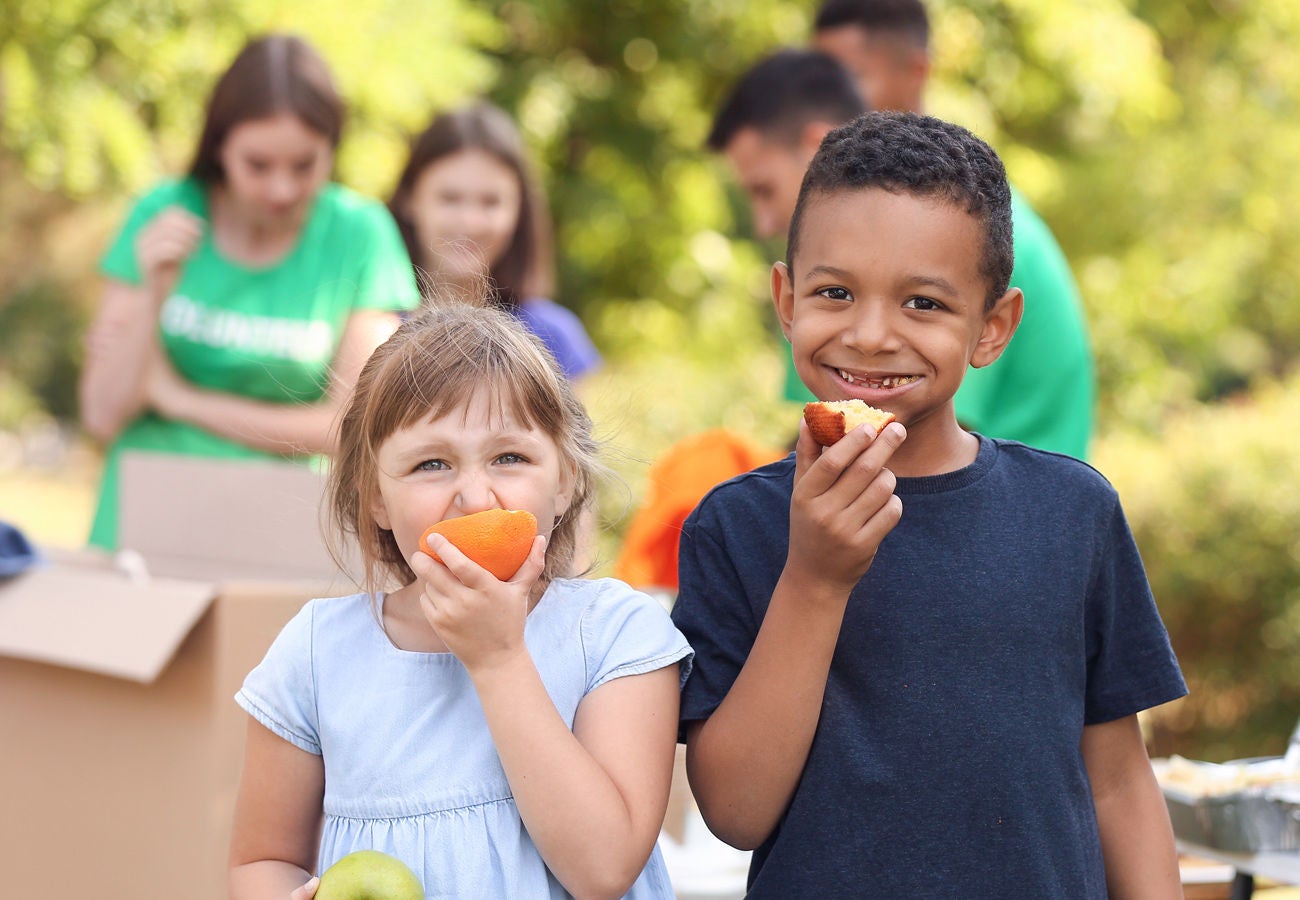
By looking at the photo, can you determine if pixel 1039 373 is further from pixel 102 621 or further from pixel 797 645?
pixel 102 621

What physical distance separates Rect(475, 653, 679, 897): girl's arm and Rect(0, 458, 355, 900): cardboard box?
30.5 inches

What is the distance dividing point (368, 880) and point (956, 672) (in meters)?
0.72

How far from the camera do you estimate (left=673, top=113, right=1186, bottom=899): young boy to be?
1642 mm

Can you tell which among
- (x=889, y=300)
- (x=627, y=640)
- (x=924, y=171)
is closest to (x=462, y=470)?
(x=627, y=640)

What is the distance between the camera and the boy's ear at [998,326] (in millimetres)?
1760

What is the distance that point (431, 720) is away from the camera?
1709mm

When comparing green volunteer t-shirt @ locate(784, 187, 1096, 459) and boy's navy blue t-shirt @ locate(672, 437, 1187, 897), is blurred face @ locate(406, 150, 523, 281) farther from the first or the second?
boy's navy blue t-shirt @ locate(672, 437, 1187, 897)

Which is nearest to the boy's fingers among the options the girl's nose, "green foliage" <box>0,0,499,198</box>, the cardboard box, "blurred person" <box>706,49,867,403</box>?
the girl's nose

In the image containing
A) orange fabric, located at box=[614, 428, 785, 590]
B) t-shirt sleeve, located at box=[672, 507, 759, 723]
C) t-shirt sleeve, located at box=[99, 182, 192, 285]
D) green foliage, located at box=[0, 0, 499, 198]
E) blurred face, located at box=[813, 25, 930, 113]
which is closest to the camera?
t-shirt sleeve, located at box=[672, 507, 759, 723]

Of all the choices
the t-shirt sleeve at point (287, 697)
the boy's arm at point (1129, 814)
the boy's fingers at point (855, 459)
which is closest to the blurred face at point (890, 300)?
the boy's fingers at point (855, 459)

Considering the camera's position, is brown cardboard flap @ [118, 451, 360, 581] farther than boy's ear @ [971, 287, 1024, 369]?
Yes

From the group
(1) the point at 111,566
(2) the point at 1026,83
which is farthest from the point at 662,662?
(2) the point at 1026,83

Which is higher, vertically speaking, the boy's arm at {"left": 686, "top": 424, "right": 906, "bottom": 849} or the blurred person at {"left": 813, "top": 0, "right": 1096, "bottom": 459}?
the blurred person at {"left": 813, "top": 0, "right": 1096, "bottom": 459}

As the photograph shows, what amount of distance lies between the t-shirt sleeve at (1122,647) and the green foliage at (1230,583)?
4.95 m
